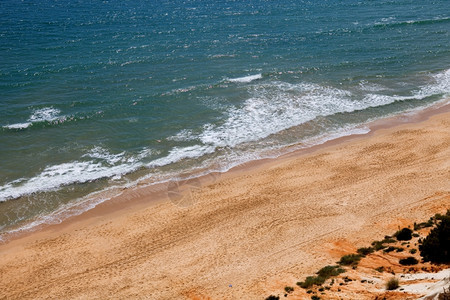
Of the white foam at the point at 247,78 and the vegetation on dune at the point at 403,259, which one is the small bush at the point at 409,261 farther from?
the white foam at the point at 247,78

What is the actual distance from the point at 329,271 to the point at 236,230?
6665 mm

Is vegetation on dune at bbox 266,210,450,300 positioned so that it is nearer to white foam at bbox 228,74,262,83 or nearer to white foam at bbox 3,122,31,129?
white foam at bbox 228,74,262,83

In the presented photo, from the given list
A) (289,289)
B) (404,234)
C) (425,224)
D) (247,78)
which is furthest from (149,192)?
(247,78)

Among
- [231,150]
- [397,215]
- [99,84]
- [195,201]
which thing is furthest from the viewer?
[99,84]

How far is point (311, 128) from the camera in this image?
3653 cm

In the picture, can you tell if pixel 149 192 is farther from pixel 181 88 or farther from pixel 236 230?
pixel 181 88

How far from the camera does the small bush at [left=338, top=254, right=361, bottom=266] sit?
19812mm

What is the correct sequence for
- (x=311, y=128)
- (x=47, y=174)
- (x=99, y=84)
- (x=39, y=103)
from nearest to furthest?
(x=47, y=174)
(x=311, y=128)
(x=39, y=103)
(x=99, y=84)

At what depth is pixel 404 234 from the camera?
2111 centimetres

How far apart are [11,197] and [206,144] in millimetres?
15397

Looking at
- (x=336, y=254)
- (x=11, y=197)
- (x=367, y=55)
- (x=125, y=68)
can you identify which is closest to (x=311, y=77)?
(x=367, y=55)

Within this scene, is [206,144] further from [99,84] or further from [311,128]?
[99,84]

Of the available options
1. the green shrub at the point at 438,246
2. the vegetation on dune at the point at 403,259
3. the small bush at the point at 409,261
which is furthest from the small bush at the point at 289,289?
the green shrub at the point at 438,246

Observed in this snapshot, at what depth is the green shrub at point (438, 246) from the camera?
18.1 meters
